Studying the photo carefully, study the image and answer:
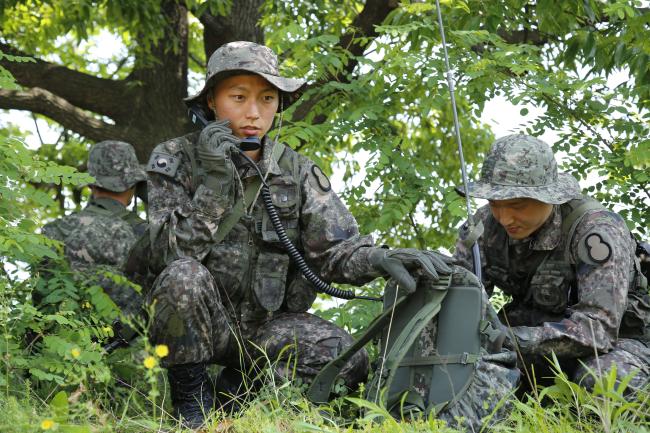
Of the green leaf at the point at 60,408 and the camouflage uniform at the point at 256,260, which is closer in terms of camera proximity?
the green leaf at the point at 60,408

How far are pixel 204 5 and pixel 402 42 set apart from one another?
2.33 metres

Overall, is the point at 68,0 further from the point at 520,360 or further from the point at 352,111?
the point at 520,360

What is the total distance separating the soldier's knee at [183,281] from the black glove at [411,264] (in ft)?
Answer: 2.57

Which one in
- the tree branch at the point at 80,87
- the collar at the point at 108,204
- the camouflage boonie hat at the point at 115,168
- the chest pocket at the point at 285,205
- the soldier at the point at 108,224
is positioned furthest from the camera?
the tree branch at the point at 80,87

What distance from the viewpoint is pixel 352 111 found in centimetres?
721

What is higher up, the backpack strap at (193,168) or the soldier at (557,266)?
the backpack strap at (193,168)

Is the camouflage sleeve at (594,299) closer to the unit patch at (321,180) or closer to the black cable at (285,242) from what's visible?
the black cable at (285,242)

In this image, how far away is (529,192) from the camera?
15.1 feet

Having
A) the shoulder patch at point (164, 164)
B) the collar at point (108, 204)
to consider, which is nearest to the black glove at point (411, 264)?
the shoulder patch at point (164, 164)

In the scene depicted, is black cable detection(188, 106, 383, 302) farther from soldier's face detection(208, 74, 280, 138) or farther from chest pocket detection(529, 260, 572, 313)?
chest pocket detection(529, 260, 572, 313)

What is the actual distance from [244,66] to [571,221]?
5.55 feet

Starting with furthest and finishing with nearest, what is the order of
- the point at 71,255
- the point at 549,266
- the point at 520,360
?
the point at 71,255 → the point at 549,266 → the point at 520,360

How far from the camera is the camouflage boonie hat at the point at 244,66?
15.5 ft

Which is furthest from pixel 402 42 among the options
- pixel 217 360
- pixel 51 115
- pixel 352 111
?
pixel 51 115
